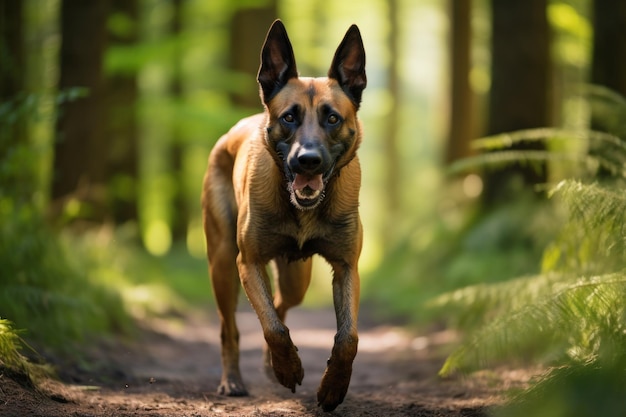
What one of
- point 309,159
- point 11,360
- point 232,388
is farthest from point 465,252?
point 11,360

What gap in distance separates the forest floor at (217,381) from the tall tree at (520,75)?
2.94 meters

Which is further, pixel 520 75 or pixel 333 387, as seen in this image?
pixel 520 75

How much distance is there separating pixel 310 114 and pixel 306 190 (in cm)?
54

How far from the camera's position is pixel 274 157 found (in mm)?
5480

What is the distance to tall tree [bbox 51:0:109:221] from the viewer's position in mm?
11062

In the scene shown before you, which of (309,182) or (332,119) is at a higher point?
(332,119)

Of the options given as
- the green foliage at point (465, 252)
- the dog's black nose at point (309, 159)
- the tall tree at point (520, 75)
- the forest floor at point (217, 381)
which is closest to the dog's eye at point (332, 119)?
the dog's black nose at point (309, 159)

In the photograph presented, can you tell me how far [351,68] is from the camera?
5742 mm

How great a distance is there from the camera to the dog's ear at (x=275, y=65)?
5.66 metres

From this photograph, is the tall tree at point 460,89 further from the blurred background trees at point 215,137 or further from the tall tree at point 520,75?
the tall tree at point 520,75

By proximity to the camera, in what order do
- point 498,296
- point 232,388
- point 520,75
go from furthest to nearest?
point 520,75 → point 498,296 → point 232,388

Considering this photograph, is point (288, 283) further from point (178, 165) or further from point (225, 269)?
point (178, 165)

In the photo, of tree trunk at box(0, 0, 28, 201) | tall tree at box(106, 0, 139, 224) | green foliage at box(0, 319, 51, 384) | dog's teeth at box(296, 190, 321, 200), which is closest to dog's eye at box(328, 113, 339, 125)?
dog's teeth at box(296, 190, 321, 200)

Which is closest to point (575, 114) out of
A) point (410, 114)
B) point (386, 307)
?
point (386, 307)
